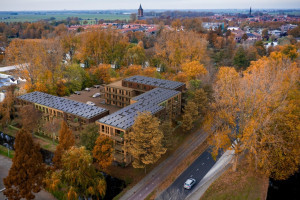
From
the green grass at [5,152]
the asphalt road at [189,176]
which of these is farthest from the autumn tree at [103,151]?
the green grass at [5,152]

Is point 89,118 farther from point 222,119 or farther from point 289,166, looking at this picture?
point 289,166

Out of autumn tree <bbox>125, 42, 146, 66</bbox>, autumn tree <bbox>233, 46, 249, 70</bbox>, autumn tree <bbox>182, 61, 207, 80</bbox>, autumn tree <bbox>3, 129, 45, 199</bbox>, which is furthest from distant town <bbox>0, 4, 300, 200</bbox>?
autumn tree <bbox>233, 46, 249, 70</bbox>

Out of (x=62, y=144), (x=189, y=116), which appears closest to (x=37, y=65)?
(x=62, y=144)

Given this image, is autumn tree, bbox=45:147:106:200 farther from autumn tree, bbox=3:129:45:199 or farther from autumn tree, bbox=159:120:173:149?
autumn tree, bbox=159:120:173:149

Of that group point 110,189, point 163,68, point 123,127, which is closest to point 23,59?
point 163,68

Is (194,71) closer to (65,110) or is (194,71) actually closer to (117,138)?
(65,110)

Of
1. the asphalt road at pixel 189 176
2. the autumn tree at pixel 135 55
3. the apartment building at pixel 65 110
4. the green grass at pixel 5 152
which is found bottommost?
the asphalt road at pixel 189 176

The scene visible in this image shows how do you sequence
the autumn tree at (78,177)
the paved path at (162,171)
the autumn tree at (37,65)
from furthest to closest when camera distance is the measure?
the autumn tree at (37,65), the paved path at (162,171), the autumn tree at (78,177)

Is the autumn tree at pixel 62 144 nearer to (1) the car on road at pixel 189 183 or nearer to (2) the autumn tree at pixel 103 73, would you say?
(1) the car on road at pixel 189 183
